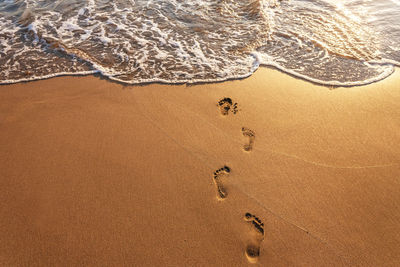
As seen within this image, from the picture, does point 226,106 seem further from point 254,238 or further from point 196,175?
point 254,238

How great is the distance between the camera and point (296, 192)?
278 cm

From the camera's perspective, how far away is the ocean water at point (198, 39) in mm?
4625

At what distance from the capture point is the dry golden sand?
2363mm

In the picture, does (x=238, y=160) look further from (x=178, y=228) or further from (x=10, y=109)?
(x=10, y=109)

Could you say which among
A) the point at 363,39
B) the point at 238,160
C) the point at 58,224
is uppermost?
the point at 363,39

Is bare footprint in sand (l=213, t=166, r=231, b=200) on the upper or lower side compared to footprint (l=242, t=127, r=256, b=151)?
lower

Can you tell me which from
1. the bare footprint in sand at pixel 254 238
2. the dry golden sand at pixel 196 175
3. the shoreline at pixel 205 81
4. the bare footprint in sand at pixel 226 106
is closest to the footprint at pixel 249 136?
the dry golden sand at pixel 196 175

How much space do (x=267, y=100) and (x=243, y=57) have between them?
158cm

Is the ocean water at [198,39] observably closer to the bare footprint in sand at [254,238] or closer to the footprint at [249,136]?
the footprint at [249,136]

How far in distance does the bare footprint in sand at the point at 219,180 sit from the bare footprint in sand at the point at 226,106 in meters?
1.11

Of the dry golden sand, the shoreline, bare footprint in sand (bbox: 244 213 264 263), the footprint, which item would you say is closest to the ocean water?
the shoreline

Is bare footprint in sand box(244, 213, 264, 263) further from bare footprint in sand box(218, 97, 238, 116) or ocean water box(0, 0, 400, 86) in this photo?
ocean water box(0, 0, 400, 86)

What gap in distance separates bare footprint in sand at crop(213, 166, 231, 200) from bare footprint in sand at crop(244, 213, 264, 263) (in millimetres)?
361

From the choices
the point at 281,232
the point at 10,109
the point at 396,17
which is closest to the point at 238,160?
the point at 281,232
